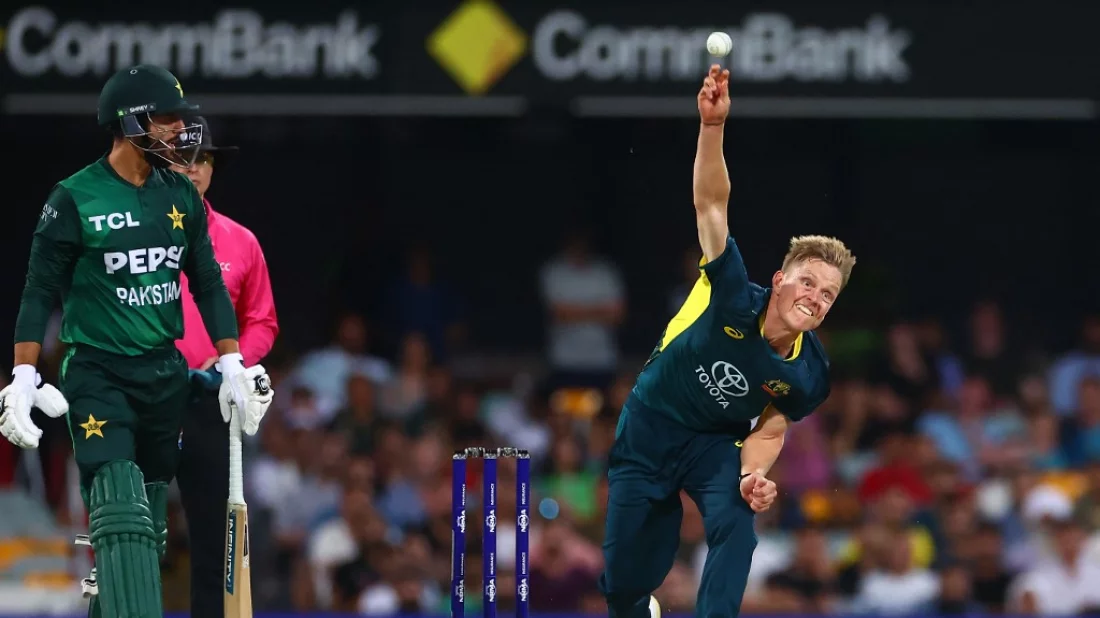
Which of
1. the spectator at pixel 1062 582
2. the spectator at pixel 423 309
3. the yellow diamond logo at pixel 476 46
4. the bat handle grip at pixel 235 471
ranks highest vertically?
the yellow diamond logo at pixel 476 46

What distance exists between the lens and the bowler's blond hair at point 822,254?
568cm

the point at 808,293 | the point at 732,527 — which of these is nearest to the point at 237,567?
the point at 732,527

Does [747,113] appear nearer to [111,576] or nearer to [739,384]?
[739,384]

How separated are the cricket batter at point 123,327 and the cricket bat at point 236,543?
0.94 ft

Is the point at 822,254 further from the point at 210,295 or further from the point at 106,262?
the point at 106,262

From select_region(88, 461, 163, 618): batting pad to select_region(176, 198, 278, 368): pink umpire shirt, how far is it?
102 cm

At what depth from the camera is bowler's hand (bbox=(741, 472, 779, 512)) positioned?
566 centimetres

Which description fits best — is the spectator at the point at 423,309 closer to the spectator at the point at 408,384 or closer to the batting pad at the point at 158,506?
the spectator at the point at 408,384

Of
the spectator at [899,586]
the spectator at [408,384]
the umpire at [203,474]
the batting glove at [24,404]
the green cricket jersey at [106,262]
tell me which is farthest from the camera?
the spectator at [408,384]

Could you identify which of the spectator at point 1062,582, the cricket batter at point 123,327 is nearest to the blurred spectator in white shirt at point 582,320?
the spectator at point 1062,582

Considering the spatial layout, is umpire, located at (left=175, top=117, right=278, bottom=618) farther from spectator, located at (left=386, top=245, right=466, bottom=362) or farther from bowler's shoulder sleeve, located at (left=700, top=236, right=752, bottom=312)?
spectator, located at (left=386, top=245, right=466, bottom=362)

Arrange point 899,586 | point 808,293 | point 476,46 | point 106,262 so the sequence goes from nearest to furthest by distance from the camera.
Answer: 1. point 106,262
2. point 808,293
3. point 899,586
4. point 476,46

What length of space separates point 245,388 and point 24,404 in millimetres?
626

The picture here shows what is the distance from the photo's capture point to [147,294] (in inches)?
211
